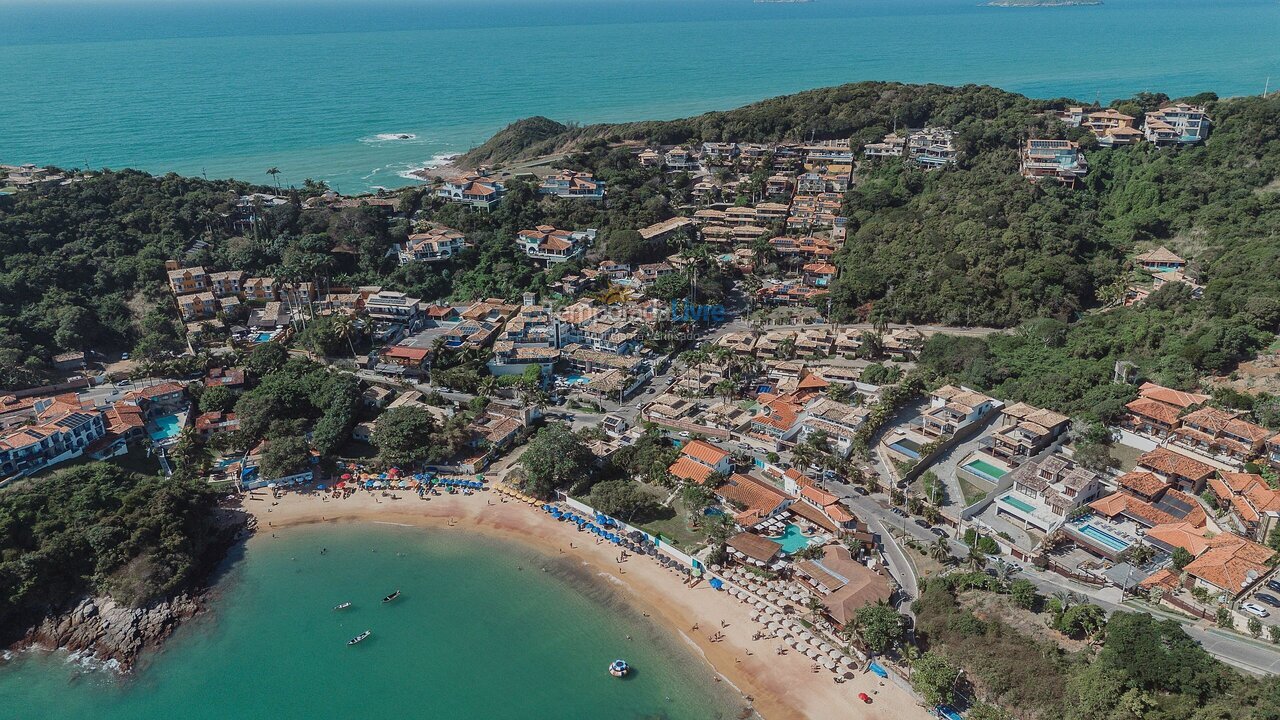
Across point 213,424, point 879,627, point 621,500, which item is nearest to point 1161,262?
point 879,627

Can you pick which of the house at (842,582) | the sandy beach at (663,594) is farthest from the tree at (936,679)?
the house at (842,582)

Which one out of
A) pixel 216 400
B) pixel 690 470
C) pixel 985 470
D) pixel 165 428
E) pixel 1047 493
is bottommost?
pixel 165 428

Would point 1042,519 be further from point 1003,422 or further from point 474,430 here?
point 474,430

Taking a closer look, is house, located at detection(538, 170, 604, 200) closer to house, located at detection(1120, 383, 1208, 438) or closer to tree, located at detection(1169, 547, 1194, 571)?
house, located at detection(1120, 383, 1208, 438)

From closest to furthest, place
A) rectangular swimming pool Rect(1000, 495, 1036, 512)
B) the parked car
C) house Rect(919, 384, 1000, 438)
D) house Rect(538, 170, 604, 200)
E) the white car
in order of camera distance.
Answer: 1. the white car
2. the parked car
3. rectangular swimming pool Rect(1000, 495, 1036, 512)
4. house Rect(919, 384, 1000, 438)
5. house Rect(538, 170, 604, 200)

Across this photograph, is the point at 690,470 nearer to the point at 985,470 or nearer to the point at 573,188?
the point at 985,470

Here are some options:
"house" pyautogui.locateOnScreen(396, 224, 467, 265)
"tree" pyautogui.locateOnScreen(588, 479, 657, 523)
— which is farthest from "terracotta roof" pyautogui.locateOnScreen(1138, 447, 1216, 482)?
"house" pyautogui.locateOnScreen(396, 224, 467, 265)
